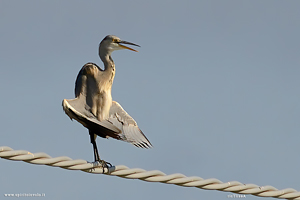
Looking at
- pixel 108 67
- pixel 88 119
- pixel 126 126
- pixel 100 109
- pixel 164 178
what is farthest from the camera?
pixel 108 67

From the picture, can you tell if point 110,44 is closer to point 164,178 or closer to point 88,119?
point 88,119

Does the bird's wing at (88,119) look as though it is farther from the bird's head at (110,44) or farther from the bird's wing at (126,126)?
the bird's head at (110,44)

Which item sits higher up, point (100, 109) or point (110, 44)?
point (110, 44)

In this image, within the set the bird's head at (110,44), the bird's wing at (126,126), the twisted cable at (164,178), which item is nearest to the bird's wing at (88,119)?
the bird's wing at (126,126)

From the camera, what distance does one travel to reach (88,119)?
27.2ft

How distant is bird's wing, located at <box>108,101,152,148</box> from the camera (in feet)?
27.9

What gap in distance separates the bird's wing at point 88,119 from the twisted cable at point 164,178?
5.44 ft

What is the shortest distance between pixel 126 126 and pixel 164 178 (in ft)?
7.90

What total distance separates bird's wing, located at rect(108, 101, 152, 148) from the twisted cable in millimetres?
1877

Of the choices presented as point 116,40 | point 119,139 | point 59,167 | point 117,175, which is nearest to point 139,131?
point 119,139

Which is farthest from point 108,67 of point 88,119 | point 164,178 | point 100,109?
point 164,178

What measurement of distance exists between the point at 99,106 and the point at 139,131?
633 mm

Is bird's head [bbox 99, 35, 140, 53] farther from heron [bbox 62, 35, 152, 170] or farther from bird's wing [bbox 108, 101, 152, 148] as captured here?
bird's wing [bbox 108, 101, 152, 148]

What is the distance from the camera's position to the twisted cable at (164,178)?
5.93m
